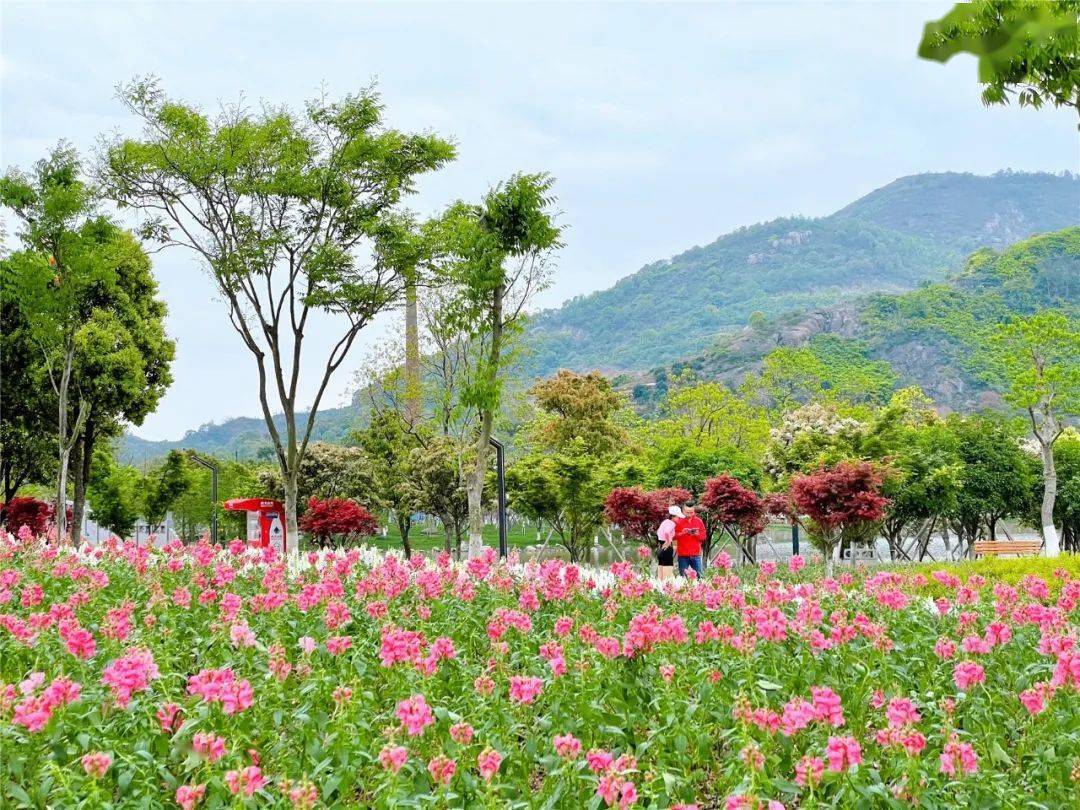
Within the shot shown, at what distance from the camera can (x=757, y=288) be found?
15300cm

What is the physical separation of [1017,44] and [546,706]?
3843 millimetres

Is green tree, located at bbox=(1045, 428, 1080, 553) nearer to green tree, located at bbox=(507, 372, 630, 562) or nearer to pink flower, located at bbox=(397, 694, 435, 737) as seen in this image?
green tree, located at bbox=(507, 372, 630, 562)

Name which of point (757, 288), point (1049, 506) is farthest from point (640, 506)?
point (757, 288)

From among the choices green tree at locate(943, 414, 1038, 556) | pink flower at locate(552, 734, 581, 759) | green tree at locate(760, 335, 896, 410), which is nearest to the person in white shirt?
pink flower at locate(552, 734, 581, 759)

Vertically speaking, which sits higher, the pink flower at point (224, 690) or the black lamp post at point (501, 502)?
the black lamp post at point (501, 502)

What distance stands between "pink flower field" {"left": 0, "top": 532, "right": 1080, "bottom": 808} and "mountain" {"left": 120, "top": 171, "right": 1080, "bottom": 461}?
271 ft

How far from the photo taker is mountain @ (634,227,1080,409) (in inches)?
2997

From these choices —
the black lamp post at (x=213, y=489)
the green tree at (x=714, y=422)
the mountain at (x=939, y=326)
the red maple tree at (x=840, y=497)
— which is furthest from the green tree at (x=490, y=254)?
the mountain at (x=939, y=326)

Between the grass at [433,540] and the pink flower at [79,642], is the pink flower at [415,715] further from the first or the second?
the grass at [433,540]

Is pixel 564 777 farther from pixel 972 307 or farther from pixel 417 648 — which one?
pixel 972 307

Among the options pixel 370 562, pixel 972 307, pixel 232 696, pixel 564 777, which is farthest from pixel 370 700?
pixel 972 307

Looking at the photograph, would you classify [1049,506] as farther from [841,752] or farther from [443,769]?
[443,769]

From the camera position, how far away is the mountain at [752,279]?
137m

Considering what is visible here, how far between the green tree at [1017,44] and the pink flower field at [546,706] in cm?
207
